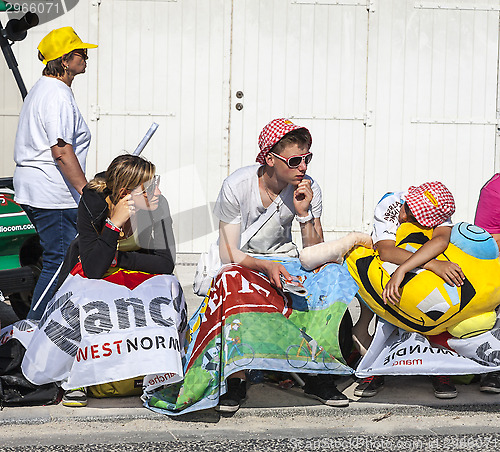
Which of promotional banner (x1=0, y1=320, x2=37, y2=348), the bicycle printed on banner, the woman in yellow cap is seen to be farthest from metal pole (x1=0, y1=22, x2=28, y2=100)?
the bicycle printed on banner

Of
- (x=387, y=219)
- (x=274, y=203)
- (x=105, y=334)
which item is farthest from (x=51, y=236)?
(x=387, y=219)

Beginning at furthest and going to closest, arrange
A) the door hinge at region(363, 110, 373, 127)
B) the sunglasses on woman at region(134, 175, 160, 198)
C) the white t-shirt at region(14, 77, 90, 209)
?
the door hinge at region(363, 110, 373, 127) < the white t-shirt at region(14, 77, 90, 209) < the sunglasses on woman at region(134, 175, 160, 198)

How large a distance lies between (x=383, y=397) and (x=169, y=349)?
1141mm

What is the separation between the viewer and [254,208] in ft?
16.3

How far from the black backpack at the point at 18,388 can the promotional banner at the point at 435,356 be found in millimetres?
1516

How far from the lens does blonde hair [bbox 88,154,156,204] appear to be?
464 centimetres

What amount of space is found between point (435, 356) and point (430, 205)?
0.74 m

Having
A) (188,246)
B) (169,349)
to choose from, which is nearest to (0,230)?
(169,349)

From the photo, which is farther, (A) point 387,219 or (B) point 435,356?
(A) point 387,219

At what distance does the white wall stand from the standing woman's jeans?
306cm

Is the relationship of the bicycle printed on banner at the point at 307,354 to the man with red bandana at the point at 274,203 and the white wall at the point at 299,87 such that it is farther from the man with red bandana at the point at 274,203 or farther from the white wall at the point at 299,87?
the white wall at the point at 299,87

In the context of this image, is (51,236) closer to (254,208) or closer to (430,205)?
(254,208)

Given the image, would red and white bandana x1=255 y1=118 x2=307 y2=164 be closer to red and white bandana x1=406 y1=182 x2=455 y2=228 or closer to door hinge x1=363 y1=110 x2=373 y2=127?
red and white bandana x1=406 y1=182 x2=455 y2=228

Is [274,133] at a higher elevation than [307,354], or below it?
higher
